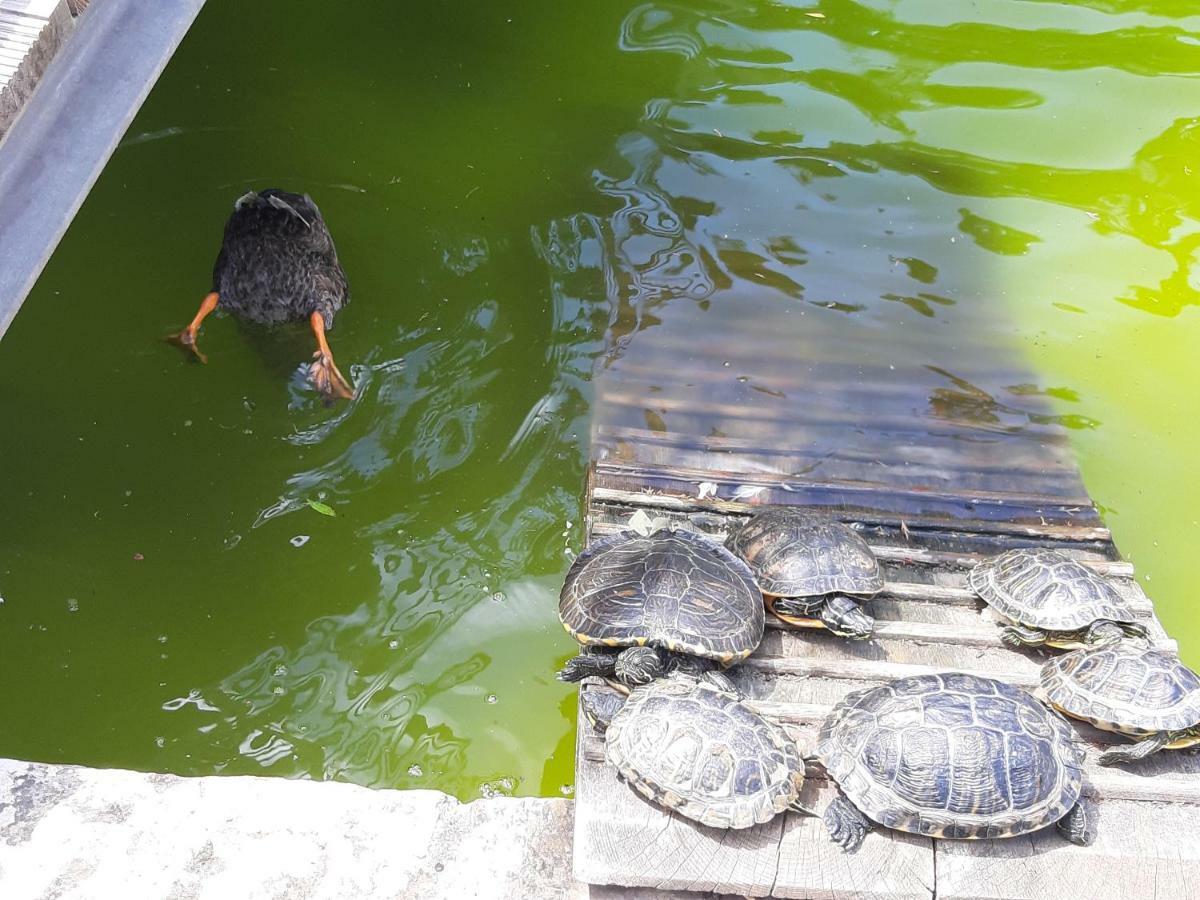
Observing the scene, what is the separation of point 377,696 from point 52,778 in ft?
4.38

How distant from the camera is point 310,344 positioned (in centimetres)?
530

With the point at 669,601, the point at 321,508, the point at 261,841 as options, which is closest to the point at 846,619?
the point at 669,601

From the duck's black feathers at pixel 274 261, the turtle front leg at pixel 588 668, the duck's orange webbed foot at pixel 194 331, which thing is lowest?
the turtle front leg at pixel 588 668

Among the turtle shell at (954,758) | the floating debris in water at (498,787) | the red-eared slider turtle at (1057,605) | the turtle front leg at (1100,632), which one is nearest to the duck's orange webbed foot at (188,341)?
the floating debris in water at (498,787)

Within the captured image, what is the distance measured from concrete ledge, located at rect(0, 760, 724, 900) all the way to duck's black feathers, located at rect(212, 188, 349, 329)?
8.60ft

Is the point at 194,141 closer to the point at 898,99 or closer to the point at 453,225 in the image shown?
the point at 453,225

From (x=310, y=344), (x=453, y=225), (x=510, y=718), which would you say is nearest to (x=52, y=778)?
(x=510, y=718)

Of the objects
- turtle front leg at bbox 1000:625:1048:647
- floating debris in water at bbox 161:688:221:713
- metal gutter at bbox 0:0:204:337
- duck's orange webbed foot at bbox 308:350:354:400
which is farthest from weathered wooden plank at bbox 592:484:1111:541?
metal gutter at bbox 0:0:204:337

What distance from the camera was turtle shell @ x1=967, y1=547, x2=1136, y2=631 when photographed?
12.1 feet

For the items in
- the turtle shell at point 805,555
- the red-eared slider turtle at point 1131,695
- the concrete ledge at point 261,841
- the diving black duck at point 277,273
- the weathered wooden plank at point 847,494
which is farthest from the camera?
the diving black duck at point 277,273

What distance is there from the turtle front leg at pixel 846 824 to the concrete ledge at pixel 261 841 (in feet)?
1.83

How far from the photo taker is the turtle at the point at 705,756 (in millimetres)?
2939

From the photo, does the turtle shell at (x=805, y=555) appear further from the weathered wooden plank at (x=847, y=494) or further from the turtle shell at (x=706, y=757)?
the turtle shell at (x=706, y=757)

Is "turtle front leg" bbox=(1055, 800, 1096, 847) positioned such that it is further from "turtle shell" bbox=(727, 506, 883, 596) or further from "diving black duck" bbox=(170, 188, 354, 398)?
"diving black duck" bbox=(170, 188, 354, 398)
